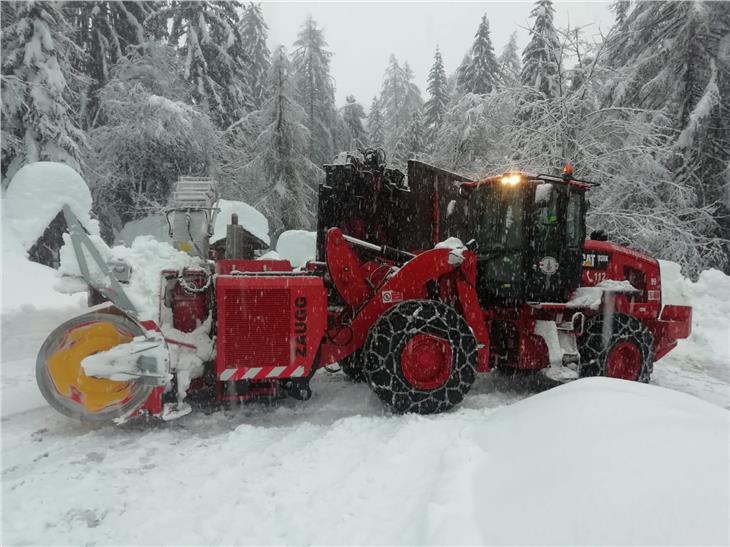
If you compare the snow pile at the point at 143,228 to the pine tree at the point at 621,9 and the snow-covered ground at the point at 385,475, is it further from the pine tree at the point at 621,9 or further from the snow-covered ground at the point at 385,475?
the pine tree at the point at 621,9

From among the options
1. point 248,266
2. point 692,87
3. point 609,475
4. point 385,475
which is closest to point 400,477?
point 385,475

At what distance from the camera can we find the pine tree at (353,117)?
31109mm

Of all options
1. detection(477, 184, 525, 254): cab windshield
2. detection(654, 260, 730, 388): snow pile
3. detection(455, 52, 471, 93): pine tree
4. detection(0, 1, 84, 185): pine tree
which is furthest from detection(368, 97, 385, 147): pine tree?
detection(477, 184, 525, 254): cab windshield

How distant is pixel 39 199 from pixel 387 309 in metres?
8.92

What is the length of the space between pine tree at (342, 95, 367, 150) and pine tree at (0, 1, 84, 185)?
65.9 ft

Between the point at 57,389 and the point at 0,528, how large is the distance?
1334mm

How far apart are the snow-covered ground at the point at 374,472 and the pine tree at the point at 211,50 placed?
17.2 meters

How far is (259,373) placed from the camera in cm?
430

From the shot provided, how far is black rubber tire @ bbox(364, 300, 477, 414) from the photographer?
174 inches

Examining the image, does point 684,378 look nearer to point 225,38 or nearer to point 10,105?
point 10,105

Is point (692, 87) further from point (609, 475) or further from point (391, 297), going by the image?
point (609, 475)

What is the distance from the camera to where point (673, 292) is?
8.89 meters

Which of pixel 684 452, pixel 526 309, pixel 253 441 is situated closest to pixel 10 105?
pixel 253 441

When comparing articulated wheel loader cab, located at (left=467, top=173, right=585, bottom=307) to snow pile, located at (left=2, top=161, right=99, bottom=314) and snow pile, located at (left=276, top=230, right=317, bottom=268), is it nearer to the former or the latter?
snow pile, located at (left=2, top=161, right=99, bottom=314)
